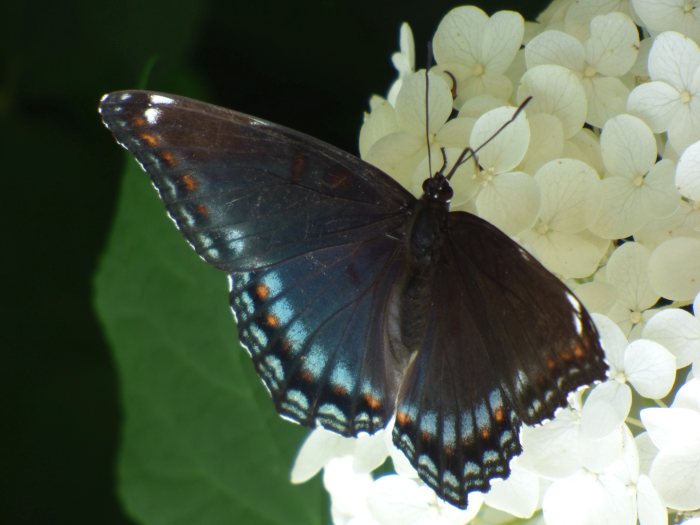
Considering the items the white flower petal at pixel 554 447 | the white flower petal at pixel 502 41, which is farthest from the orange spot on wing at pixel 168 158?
the white flower petal at pixel 554 447

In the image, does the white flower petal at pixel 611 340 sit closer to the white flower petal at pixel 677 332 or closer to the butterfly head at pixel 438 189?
the white flower petal at pixel 677 332

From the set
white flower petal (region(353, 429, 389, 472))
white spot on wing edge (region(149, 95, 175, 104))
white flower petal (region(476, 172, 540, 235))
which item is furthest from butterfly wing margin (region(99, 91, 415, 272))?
white flower petal (region(353, 429, 389, 472))

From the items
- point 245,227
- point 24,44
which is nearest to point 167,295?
point 245,227

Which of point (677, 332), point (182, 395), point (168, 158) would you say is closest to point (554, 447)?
point (677, 332)

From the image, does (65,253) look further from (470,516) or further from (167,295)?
(470,516)

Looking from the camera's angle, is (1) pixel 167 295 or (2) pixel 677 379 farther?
(1) pixel 167 295

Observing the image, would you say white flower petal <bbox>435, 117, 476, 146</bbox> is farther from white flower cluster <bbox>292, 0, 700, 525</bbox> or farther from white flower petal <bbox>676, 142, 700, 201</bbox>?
white flower petal <bbox>676, 142, 700, 201</bbox>

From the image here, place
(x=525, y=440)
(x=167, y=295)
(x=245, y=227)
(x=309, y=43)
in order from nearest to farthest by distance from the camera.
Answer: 1. (x=525, y=440)
2. (x=245, y=227)
3. (x=167, y=295)
4. (x=309, y=43)
